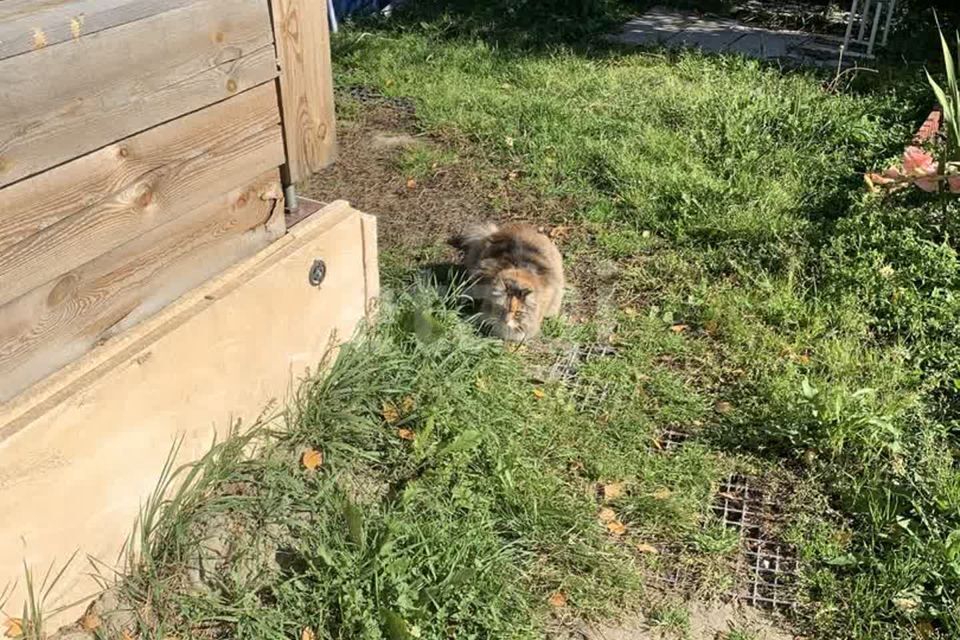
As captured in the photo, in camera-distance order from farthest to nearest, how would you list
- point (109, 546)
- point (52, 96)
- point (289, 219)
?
point (289, 219) < point (109, 546) < point (52, 96)

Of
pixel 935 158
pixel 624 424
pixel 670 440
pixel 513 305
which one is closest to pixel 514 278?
pixel 513 305

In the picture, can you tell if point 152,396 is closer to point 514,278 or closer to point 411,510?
point 411,510

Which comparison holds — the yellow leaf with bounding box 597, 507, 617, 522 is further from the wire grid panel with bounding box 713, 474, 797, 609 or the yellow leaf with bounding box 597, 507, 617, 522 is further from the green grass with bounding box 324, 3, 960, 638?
the wire grid panel with bounding box 713, 474, 797, 609

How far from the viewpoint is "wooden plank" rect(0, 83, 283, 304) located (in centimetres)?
228

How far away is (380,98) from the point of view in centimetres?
695

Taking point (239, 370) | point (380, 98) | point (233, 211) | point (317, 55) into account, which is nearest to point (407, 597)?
point (239, 370)

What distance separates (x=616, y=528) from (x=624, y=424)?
60cm

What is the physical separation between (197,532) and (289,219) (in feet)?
3.96

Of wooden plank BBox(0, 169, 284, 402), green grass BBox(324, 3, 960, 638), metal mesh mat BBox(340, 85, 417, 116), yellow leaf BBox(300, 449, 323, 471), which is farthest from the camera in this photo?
metal mesh mat BBox(340, 85, 417, 116)

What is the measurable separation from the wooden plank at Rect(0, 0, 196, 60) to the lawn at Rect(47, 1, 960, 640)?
59.4 inches

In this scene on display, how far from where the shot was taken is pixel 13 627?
2.49m

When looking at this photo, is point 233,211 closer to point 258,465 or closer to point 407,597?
point 258,465

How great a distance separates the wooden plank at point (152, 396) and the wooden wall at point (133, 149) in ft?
0.33

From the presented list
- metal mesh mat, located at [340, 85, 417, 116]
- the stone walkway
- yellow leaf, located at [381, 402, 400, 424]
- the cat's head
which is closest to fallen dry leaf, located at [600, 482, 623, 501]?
yellow leaf, located at [381, 402, 400, 424]
